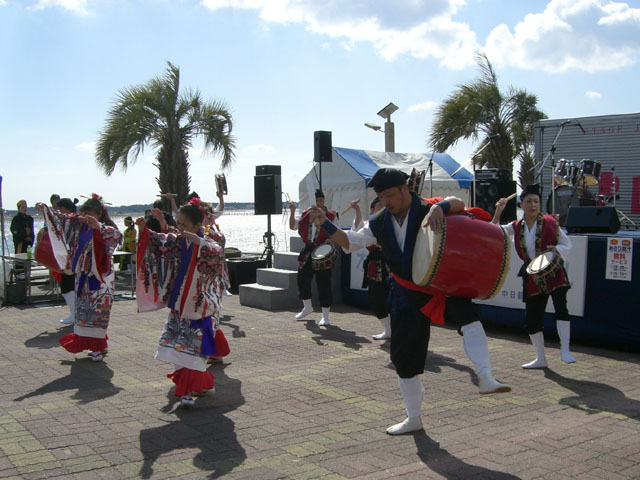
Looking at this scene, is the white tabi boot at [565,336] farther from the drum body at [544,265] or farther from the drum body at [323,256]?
the drum body at [323,256]

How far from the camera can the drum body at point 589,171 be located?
12.1 metres

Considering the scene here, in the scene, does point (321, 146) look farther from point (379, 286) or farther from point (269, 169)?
point (379, 286)

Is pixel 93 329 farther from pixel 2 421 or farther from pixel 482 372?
pixel 482 372

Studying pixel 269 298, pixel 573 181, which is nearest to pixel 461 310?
pixel 269 298

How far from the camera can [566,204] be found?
36.7 feet

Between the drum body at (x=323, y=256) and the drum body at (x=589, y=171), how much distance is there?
19.3ft

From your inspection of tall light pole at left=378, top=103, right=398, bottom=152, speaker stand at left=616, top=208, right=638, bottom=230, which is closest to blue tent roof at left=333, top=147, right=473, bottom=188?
tall light pole at left=378, top=103, right=398, bottom=152

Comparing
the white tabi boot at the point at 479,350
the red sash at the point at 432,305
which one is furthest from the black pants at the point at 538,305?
the red sash at the point at 432,305

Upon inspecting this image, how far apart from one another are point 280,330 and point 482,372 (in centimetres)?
467

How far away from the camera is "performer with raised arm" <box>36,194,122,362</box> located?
22.4ft

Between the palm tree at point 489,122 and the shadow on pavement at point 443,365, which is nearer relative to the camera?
the shadow on pavement at point 443,365

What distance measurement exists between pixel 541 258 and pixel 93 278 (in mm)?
4595

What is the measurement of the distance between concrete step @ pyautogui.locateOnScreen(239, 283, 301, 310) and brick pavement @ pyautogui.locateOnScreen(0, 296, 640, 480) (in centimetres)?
263

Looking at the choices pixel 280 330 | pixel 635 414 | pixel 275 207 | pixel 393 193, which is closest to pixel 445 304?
pixel 393 193
